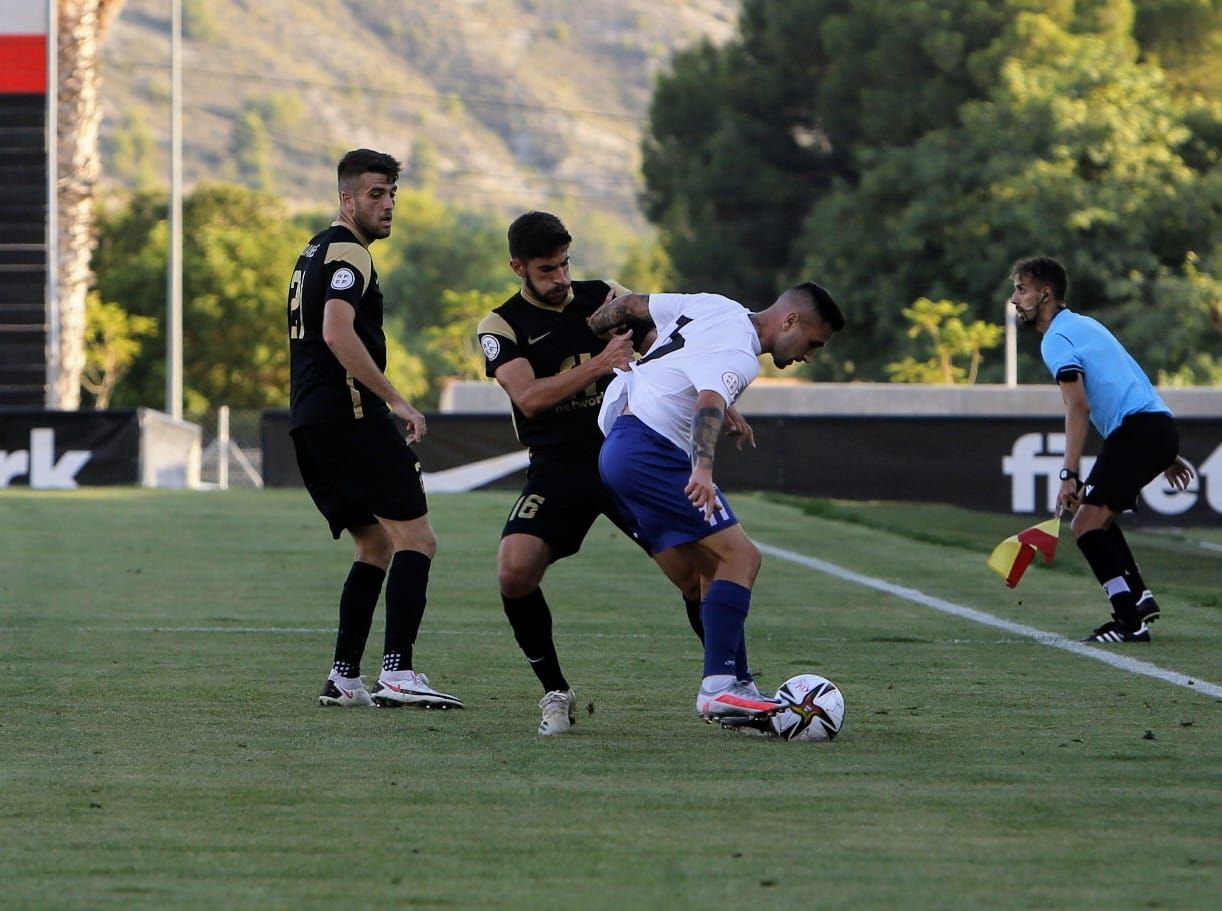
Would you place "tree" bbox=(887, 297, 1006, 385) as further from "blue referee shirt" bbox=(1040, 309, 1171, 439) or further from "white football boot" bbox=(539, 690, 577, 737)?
"white football boot" bbox=(539, 690, 577, 737)

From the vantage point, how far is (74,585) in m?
13.0

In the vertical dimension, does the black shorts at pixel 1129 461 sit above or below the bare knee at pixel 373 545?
above

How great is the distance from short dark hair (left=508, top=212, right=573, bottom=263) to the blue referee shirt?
3674 mm

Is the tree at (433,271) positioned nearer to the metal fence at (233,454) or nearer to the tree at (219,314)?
the tree at (219,314)

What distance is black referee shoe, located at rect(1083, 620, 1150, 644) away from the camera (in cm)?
1000

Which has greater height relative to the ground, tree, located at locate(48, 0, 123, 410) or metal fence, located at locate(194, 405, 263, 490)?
tree, located at locate(48, 0, 123, 410)

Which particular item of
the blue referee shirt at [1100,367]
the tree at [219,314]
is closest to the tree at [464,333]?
the tree at [219,314]

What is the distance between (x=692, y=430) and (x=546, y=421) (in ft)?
2.84

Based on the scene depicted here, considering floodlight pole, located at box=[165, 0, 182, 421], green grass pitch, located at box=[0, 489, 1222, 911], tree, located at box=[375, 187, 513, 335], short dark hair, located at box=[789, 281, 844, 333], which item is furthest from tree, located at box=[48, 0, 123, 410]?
tree, located at box=[375, 187, 513, 335]

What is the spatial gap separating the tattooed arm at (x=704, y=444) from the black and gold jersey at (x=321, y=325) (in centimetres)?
149

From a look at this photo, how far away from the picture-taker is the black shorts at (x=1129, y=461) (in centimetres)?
1030

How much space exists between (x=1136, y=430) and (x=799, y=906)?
6475 mm

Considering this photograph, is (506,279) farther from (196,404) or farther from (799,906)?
(799,906)

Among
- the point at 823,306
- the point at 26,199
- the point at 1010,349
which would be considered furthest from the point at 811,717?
the point at 1010,349
